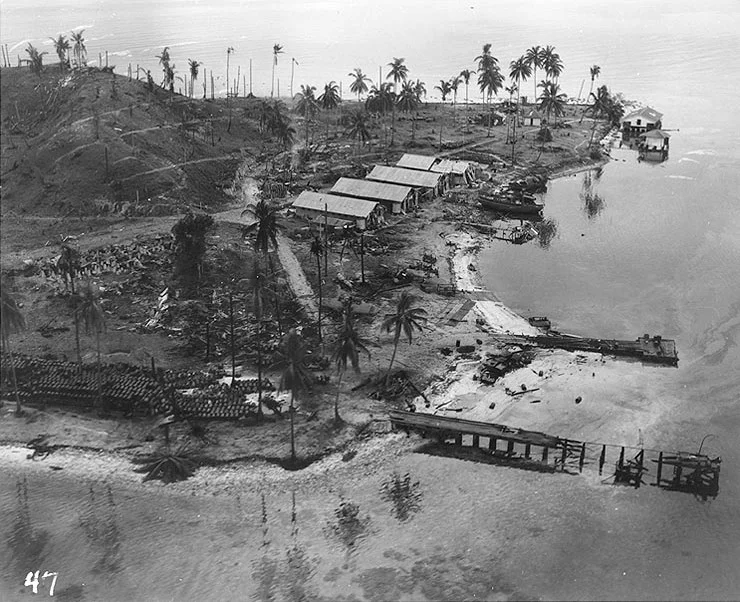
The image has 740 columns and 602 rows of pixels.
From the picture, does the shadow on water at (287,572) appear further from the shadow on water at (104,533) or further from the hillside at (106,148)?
→ the hillside at (106,148)

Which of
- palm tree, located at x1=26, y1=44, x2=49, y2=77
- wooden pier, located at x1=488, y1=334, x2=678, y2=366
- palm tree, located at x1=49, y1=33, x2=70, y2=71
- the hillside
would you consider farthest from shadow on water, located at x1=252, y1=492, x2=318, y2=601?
palm tree, located at x1=49, y1=33, x2=70, y2=71

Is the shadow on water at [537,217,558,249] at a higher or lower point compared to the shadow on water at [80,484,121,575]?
higher

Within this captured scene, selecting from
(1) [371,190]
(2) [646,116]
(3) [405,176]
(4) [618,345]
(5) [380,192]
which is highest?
(2) [646,116]

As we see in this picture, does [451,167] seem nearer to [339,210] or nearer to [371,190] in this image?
[371,190]

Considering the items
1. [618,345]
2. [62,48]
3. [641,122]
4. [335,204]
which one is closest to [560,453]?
[618,345]

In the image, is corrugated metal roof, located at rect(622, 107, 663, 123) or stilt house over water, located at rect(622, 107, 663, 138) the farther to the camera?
corrugated metal roof, located at rect(622, 107, 663, 123)

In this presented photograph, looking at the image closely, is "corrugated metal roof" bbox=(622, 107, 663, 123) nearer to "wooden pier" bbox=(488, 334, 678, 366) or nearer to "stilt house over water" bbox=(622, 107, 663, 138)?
"stilt house over water" bbox=(622, 107, 663, 138)

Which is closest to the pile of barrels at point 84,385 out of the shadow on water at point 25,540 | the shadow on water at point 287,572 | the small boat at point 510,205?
the shadow on water at point 25,540
